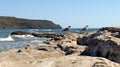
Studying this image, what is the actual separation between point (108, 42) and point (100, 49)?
0.38m

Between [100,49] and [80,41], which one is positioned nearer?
[100,49]

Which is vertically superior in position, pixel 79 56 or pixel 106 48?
pixel 106 48

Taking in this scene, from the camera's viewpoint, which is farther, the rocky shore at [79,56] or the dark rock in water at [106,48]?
the dark rock in water at [106,48]

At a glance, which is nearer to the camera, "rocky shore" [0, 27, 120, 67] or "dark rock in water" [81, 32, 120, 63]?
"rocky shore" [0, 27, 120, 67]

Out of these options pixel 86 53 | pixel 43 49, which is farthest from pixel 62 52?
pixel 86 53

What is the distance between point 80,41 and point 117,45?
14.7ft

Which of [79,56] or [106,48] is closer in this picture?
[79,56]

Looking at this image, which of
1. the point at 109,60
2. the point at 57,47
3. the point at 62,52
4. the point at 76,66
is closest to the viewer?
the point at 76,66

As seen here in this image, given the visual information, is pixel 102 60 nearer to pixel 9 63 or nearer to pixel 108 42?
pixel 108 42

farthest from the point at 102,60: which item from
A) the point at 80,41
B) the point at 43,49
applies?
the point at 80,41

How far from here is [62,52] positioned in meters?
13.3

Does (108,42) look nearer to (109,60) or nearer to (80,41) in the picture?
(109,60)

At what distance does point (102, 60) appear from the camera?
1005 centimetres

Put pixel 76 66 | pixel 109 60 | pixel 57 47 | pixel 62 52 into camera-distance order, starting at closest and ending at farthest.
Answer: pixel 76 66 → pixel 109 60 → pixel 62 52 → pixel 57 47
